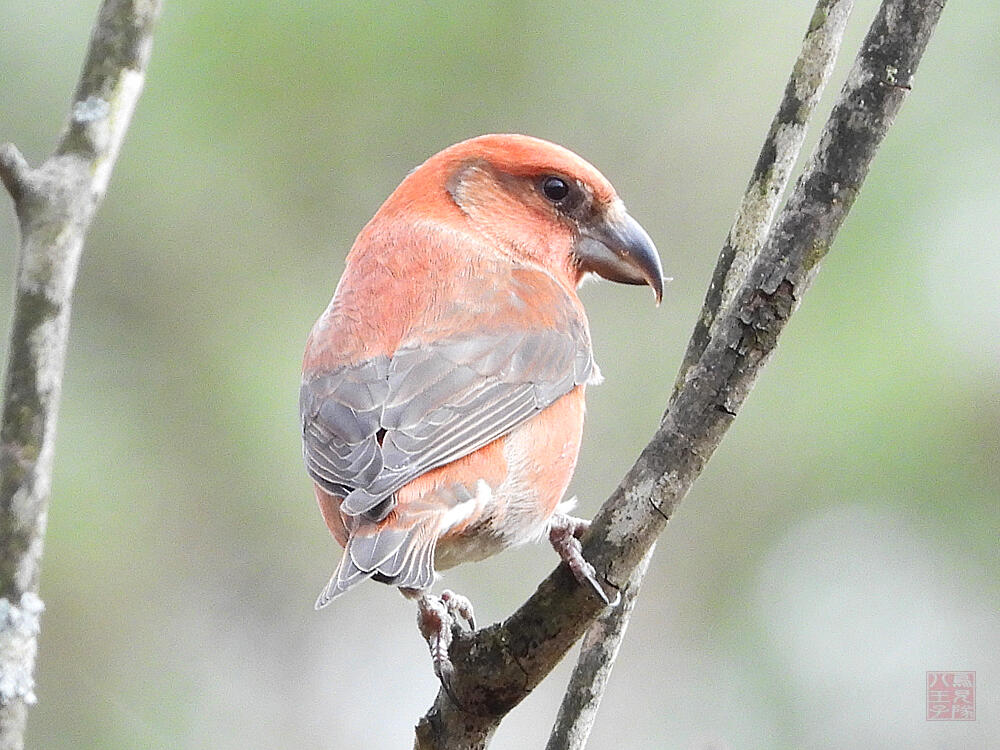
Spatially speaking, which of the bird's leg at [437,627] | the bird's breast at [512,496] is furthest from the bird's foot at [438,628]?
the bird's breast at [512,496]

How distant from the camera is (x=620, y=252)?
13.0ft

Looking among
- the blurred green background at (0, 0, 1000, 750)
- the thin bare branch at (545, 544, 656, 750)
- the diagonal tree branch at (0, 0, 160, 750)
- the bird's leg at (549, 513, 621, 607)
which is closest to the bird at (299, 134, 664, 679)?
the bird's leg at (549, 513, 621, 607)

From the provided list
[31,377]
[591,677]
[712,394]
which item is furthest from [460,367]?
[31,377]

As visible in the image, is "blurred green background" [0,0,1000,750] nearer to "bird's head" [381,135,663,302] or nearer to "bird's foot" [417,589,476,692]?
"bird's head" [381,135,663,302]

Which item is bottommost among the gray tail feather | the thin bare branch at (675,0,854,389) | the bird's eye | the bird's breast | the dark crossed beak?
the gray tail feather

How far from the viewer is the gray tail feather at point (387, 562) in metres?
2.61

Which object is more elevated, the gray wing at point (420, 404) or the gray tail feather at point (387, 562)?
the gray wing at point (420, 404)

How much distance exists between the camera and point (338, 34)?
549cm

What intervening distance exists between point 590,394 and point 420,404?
2.09 metres

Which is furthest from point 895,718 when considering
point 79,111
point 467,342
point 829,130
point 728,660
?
point 79,111

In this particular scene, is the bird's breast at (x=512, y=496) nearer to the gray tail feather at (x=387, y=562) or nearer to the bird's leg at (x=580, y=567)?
the gray tail feather at (x=387, y=562)

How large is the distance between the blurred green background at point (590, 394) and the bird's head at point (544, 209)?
121 centimetres

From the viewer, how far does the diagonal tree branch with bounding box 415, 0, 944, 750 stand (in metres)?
2.24

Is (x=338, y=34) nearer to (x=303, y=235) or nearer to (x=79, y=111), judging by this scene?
(x=303, y=235)
